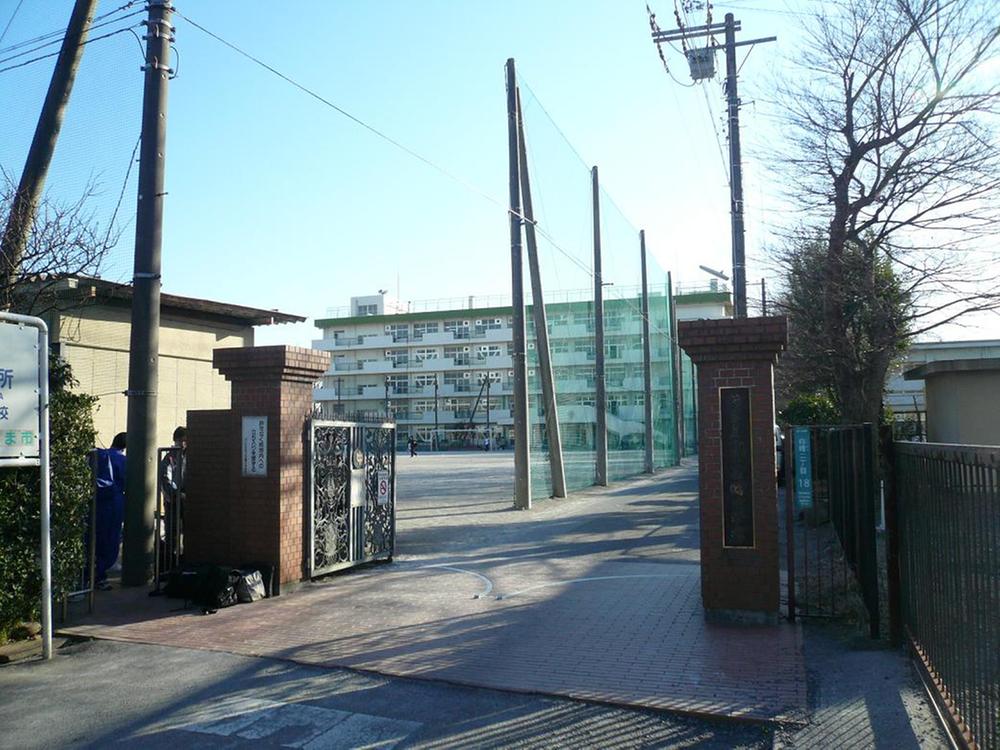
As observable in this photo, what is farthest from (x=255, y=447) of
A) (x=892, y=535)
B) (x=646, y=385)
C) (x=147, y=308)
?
(x=646, y=385)

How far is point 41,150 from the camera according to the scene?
32.1 feet

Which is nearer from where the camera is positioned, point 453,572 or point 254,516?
point 254,516

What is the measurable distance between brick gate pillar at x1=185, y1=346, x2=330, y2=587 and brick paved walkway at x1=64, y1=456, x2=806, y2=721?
733 mm

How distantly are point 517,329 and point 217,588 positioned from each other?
12391 millimetres

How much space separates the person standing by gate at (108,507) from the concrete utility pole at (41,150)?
2249 millimetres

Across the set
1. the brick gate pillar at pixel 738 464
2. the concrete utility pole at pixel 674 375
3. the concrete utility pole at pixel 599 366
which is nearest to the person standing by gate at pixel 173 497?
the brick gate pillar at pixel 738 464

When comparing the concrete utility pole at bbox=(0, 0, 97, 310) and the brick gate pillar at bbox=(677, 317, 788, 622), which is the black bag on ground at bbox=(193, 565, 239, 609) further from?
the brick gate pillar at bbox=(677, 317, 788, 622)

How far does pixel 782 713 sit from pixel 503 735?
1.82 m

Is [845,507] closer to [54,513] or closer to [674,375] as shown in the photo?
[54,513]

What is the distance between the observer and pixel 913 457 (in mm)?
5977

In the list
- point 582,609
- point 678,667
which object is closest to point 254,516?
point 582,609

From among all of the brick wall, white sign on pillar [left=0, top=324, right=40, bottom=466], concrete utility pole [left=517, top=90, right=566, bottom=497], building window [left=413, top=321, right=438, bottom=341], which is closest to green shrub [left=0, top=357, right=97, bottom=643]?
white sign on pillar [left=0, top=324, right=40, bottom=466]

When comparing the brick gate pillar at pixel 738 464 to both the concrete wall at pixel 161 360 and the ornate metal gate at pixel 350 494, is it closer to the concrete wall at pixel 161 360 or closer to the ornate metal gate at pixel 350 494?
the ornate metal gate at pixel 350 494

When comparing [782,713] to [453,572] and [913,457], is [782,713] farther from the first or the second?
[453,572]
